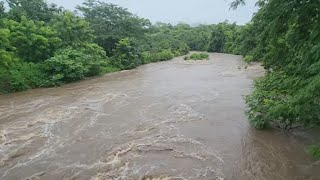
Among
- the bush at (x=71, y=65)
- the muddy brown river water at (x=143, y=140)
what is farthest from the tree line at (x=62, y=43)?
the muddy brown river water at (x=143, y=140)

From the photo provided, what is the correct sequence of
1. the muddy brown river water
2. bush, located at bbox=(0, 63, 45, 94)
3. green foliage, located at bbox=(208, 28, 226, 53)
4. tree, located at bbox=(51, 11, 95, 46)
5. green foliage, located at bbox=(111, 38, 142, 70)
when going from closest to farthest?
the muddy brown river water → bush, located at bbox=(0, 63, 45, 94) → tree, located at bbox=(51, 11, 95, 46) → green foliage, located at bbox=(111, 38, 142, 70) → green foliage, located at bbox=(208, 28, 226, 53)

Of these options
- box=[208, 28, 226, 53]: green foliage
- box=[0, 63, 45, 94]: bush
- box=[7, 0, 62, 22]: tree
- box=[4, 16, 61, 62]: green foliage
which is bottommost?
box=[208, 28, 226, 53]: green foliage

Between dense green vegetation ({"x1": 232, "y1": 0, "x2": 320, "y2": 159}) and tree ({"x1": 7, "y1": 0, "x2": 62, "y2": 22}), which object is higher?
tree ({"x1": 7, "y1": 0, "x2": 62, "y2": 22})

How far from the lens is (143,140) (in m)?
9.27

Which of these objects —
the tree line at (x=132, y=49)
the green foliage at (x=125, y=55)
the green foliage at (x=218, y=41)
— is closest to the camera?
the tree line at (x=132, y=49)

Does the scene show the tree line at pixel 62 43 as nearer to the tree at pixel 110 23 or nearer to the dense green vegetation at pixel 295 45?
the tree at pixel 110 23

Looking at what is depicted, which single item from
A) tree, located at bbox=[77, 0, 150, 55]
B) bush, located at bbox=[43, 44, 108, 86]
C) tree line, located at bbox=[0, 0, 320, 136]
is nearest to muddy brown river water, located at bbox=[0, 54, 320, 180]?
tree line, located at bbox=[0, 0, 320, 136]

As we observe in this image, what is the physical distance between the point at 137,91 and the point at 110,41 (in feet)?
44.4

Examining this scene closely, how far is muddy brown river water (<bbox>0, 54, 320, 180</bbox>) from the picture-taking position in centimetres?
734

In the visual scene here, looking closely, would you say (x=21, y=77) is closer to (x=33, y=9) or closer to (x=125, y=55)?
(x=33, y=9)

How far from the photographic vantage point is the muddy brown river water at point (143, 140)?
734 centimetres

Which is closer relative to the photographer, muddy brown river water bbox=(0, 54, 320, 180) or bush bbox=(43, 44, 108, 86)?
muddy brown river water bbox=(0, 54, 320, 180)

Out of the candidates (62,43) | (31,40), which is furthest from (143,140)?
(62,43)

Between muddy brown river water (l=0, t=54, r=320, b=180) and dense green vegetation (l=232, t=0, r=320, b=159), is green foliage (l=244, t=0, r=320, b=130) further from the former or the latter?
muddy brown river water (l=0, t=54, r=320, b=180)
